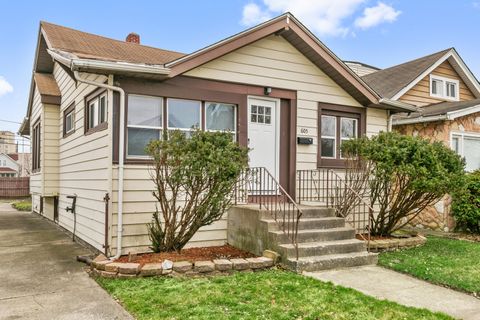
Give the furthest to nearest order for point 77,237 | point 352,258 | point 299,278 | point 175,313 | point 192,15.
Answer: point 192,15
point 77,237
point 352,258
point 299,278
point 175,313

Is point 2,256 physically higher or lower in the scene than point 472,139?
lower

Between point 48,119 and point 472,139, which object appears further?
point 472,139

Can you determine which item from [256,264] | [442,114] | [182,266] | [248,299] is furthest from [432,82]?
[248,299]

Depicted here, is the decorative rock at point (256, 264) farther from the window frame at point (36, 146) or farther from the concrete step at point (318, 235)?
the window frame at point (36, 146)

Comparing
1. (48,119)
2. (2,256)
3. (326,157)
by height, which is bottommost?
(2,256)

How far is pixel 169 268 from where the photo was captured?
5230 millimetres

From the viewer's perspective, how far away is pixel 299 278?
5.16 metres

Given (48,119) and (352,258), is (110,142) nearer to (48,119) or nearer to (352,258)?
(352,258)

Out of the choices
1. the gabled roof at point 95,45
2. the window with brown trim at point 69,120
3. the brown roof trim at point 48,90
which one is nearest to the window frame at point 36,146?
the brown roof trim at point 48,90

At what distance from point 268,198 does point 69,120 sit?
5.38 meters

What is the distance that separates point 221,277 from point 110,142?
2798 mm

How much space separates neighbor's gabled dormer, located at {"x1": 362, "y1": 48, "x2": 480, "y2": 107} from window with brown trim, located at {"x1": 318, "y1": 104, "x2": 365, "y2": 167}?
182 inches

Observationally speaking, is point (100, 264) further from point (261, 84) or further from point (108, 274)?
point (261, 84)

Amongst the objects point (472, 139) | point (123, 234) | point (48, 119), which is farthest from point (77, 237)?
point (472, 139)
